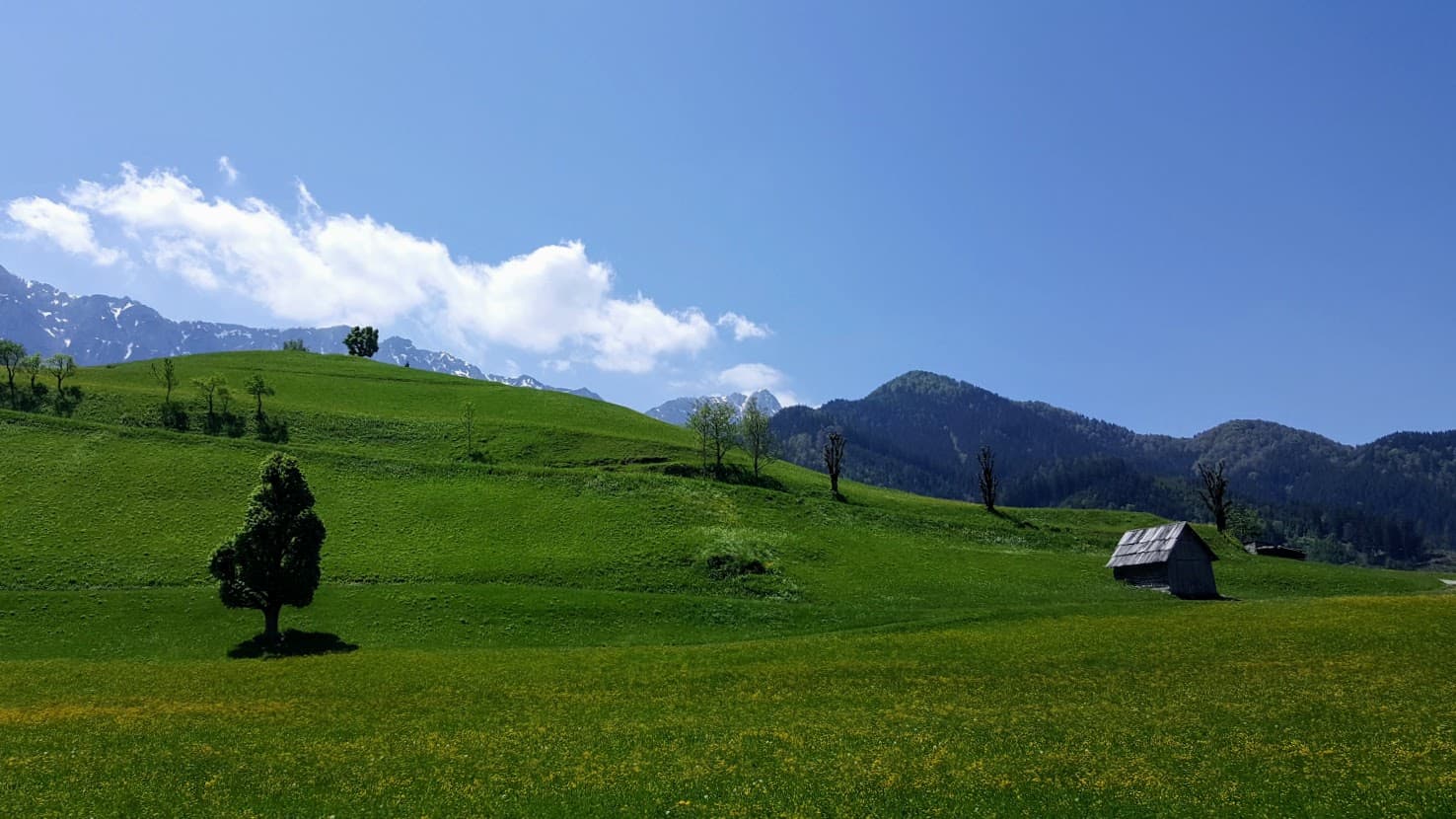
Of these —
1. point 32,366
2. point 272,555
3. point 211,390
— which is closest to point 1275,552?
point 272,555

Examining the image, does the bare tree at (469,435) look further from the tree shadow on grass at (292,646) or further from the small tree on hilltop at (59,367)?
the tree shadow on grass at (292,646)

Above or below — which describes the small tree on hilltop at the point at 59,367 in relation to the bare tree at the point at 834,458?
above

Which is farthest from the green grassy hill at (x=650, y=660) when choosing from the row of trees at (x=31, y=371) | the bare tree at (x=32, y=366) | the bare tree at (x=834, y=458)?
the bare tree at (x=32, y=366)

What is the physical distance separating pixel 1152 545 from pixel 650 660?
55.7 metres

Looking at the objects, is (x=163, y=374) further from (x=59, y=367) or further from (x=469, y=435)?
(x=469, y=435)

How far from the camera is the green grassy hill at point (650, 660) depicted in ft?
79.0

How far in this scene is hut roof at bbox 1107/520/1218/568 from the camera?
74188mm

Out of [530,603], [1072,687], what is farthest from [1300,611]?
[530,603]

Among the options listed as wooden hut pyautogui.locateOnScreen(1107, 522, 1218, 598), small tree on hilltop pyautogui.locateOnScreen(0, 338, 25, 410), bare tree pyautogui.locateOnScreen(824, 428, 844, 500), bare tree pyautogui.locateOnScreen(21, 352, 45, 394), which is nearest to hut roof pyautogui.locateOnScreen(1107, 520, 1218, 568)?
wooden hut pyautogui.locateOnScreen(1107, 522, 1218, 598)

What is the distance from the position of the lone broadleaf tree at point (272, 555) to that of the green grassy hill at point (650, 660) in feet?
9.67

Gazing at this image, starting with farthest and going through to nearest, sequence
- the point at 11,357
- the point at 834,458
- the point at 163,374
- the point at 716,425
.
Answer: the point at 163,374, the point at 834,458, the point at 716,425, the point at 11,357

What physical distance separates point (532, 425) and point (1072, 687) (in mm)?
110954

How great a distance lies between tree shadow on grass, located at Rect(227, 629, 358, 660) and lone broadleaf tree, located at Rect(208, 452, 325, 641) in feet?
2.87

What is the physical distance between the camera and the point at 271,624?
54.2 metres
